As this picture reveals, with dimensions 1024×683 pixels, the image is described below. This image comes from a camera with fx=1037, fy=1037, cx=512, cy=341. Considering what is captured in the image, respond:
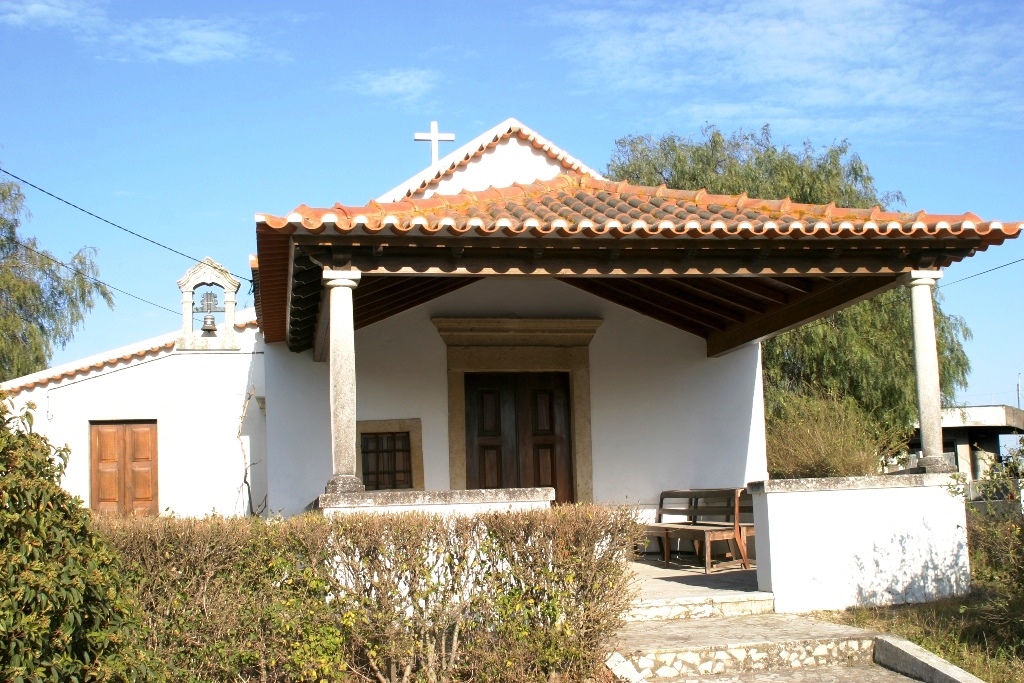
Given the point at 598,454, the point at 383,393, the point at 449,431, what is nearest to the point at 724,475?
the point at 598,454

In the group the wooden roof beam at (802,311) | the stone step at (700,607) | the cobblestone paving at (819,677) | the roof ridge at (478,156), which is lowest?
the cobblestone paving at (819,677)

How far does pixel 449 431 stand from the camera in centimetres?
1068

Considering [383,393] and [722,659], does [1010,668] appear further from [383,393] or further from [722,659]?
[383,393]

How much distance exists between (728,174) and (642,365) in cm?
1123

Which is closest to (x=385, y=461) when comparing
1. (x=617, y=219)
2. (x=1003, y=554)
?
(x=617, y=219)

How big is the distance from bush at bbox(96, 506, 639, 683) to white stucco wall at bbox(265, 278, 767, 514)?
4.64m

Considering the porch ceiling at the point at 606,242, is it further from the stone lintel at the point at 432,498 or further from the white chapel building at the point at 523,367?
the stone lintel at the point at 432,498

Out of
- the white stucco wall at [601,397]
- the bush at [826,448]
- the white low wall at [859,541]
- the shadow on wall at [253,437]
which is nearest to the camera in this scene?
the white low wall at [859,541]

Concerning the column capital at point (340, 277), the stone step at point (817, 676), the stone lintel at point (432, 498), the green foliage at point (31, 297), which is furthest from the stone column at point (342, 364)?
the green foliage at point (31, 297)

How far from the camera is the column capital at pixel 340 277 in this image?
281 inches

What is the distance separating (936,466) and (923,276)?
4.81 ft

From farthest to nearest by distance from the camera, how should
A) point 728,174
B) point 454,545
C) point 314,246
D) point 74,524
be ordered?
point 728,174 < point 314,246 < point 454,545 < point 74,524

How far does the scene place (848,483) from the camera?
7.70m

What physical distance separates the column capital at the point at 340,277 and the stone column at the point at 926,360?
4272mm
